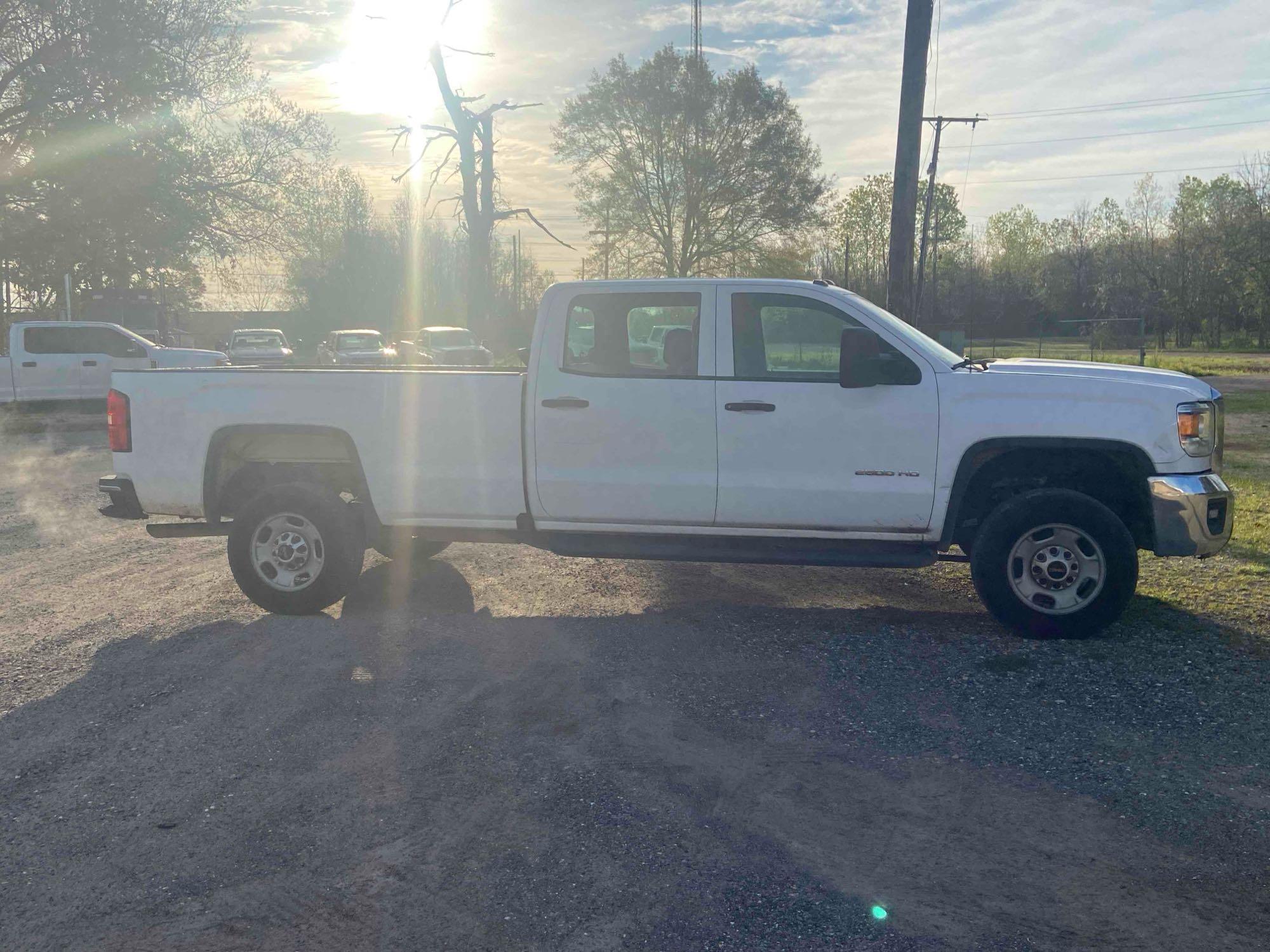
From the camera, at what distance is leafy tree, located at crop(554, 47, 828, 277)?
1688 inches

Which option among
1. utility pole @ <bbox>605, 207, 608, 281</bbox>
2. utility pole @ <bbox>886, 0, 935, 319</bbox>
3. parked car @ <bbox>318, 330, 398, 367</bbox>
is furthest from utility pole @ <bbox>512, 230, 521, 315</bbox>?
utility pole @ <bbox>886, 0, 935, 319</bbox>

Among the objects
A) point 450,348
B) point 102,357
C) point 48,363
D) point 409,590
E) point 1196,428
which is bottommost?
point 409,590

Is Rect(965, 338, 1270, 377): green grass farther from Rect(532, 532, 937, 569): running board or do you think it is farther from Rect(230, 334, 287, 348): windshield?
Rect(230, 334, 287, 348): windshield

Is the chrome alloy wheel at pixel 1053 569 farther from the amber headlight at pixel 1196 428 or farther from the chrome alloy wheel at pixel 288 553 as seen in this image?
the chrome alloy wheel at pixel 288 553

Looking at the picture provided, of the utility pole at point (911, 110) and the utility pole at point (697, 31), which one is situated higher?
the utility pole at point (697, 31)

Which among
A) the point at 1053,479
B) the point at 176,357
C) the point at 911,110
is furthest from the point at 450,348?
the point at 1053,479

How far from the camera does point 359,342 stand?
2917 cm

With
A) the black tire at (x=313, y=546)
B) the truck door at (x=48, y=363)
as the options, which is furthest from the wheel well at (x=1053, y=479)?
the truck door at (x=48, y=363)

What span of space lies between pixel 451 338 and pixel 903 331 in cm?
2358

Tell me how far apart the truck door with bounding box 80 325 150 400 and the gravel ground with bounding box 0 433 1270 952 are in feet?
54.1

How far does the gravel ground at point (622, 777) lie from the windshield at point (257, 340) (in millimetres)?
21884

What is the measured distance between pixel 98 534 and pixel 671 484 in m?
5.88

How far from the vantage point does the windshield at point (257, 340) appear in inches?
1102

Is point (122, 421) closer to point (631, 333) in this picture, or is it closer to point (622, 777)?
point (631, 333)
